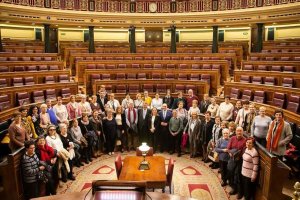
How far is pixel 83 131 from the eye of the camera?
6195mm

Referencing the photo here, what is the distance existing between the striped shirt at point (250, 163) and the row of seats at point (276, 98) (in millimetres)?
2435

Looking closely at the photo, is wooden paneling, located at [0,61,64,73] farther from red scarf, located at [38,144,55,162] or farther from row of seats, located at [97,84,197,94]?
red scarf, located at [38,144,55,162]

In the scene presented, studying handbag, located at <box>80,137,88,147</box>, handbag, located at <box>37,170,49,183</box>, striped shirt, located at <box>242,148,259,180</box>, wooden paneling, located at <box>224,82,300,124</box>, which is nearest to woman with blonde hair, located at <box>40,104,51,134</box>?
handbag, located at <box>80,137,88,147</box>

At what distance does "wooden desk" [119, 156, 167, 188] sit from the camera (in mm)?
4199

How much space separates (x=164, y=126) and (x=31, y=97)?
3420mm

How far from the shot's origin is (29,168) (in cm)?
405

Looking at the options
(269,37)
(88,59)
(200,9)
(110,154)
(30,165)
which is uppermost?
(200,9)

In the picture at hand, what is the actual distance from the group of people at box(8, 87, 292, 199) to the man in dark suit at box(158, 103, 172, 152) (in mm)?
23

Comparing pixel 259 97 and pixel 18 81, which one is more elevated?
pixel 18 81

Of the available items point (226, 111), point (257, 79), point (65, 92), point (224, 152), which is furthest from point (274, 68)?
point (65, 92)

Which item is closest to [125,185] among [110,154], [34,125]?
[34,125]

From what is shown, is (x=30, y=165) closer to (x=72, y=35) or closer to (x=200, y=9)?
(x=200, y=9)

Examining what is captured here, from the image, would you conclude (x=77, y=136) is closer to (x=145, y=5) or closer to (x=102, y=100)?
(x=102, y=100)

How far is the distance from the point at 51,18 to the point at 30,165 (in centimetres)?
976
